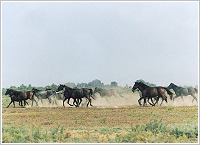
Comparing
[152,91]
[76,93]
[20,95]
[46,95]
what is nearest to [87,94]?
[76,93]

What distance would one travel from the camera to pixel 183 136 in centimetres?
1363

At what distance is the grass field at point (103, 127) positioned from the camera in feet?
44.5

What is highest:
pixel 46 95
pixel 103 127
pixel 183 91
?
pixel 183 91

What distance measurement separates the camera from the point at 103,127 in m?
15.8

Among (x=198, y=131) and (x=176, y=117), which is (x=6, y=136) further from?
(x=176, y=117)

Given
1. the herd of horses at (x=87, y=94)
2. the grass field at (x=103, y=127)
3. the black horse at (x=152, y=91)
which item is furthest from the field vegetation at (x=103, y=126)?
the black horse at (x=152, y=91)

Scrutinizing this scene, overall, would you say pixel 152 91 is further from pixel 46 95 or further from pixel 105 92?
pixel 46 95

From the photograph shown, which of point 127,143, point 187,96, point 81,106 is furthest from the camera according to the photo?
point 187,96

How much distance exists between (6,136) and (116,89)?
15.3 meters

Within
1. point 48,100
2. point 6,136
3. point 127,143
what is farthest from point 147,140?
point 48,100

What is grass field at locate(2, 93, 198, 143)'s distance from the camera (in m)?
13.6

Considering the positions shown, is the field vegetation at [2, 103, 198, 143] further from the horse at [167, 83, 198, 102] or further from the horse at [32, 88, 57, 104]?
the horse at [32, 88, 57, 104]

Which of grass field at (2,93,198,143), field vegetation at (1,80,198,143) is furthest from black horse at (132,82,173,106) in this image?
Result: grass field at (2,93,198,143)

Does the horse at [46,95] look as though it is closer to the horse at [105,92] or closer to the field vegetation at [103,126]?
the horse at [105,92]
